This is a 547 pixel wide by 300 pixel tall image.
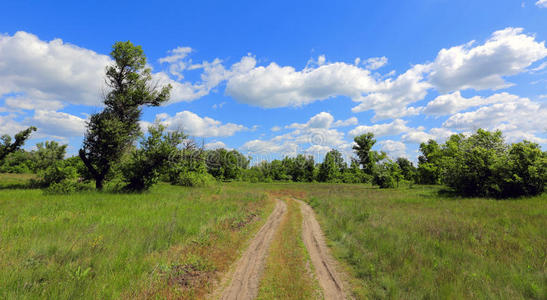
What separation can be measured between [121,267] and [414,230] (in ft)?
42.4

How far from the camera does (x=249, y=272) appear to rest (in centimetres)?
676

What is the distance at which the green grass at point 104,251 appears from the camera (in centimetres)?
505

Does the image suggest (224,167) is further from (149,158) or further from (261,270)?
(261,270)

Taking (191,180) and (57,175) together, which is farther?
(191,180)

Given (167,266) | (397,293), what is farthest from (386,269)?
(167,266)

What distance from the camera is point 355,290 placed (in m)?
5.88

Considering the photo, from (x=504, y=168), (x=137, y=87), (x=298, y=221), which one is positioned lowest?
(x=298, y=221)

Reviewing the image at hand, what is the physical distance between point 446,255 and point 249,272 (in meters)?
7.43

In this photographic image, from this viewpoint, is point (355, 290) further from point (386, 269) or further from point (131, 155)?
point (131, 155)

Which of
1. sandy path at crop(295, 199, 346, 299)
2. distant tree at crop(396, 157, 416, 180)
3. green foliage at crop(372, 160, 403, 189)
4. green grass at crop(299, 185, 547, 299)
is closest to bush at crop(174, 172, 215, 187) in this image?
sandy path at crop(295, 199, 346, 299)

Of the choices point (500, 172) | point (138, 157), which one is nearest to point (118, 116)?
point (138, 157)

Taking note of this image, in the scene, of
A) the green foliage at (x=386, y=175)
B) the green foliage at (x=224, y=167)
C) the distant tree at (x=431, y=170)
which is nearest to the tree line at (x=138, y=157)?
the green foliage at (x=386, y=175)

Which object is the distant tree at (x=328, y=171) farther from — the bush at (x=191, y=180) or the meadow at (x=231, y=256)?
the meadow at (x=231, y=256)

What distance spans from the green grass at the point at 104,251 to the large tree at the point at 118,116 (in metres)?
11.0
